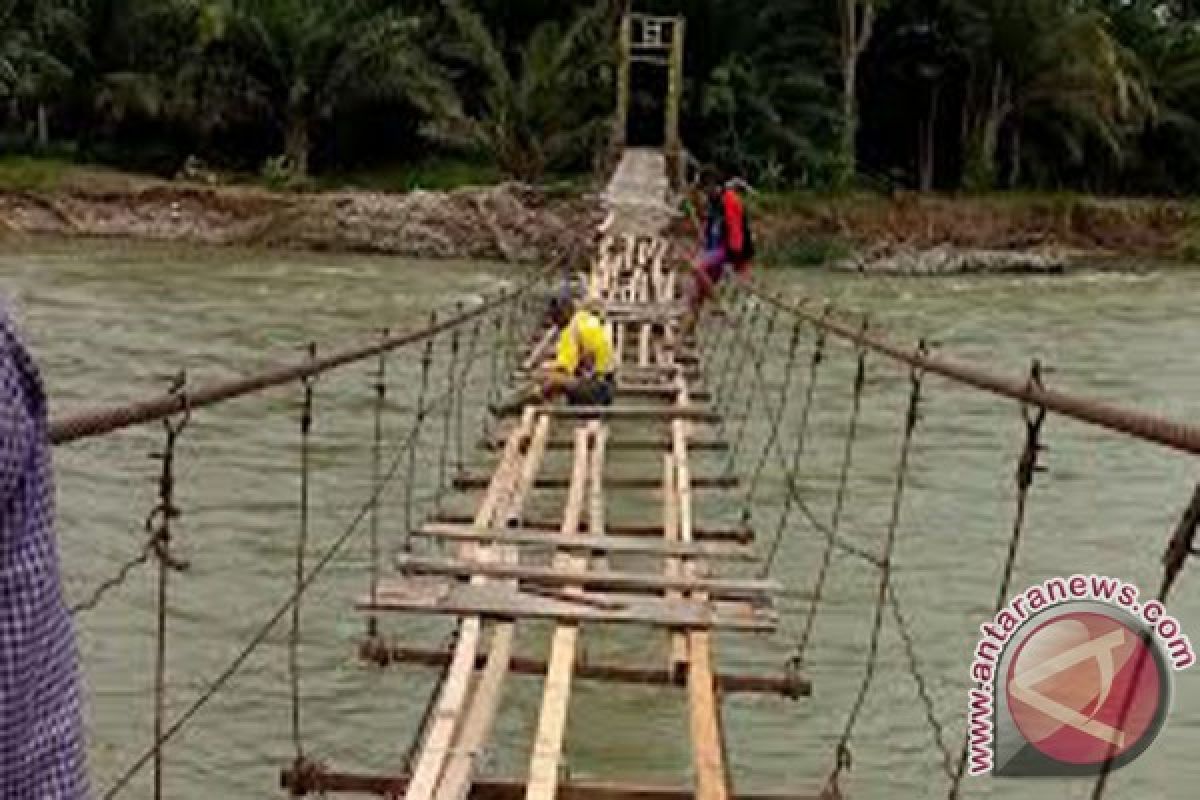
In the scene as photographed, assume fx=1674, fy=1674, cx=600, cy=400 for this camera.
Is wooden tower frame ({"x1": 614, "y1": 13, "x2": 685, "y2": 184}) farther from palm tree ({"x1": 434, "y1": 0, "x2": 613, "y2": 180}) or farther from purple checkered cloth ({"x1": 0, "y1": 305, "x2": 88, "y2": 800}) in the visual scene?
purple checkered cloth ({"x1": 0, "y1": 305, "x2": 88, "y2": 800})

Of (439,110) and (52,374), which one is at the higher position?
(439,110)

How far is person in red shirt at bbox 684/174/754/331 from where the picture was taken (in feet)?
27.8

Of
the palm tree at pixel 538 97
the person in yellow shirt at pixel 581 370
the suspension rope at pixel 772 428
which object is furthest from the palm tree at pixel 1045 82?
the person in yellow shirt at pixel 581 370

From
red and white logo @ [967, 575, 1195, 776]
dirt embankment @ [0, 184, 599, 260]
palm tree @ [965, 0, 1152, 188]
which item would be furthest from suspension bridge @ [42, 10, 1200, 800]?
palm tree @ [965, 0, 1152, 188]

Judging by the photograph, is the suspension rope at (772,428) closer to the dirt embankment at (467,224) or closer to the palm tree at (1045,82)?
the dirt embankment at (467,224)

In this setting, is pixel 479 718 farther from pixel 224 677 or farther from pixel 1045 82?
pixel 1045 82

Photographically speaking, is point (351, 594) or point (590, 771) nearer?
point (590, 771)

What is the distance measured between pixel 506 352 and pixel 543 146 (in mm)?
7954

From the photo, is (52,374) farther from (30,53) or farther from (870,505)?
(30,53)

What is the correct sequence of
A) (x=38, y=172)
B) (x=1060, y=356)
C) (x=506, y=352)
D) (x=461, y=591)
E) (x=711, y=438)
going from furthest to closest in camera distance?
(x=38, y=172) → (x=1060, y=356) → (x=506, y=352) → (x=711, y=438) → (x=461, y=591)

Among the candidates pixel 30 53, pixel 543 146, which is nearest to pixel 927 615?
pixel 543 146

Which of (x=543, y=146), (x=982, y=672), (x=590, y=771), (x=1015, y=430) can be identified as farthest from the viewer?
(x=543, y=146)

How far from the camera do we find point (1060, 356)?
1298 centimetres

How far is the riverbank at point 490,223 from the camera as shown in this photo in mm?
17406
